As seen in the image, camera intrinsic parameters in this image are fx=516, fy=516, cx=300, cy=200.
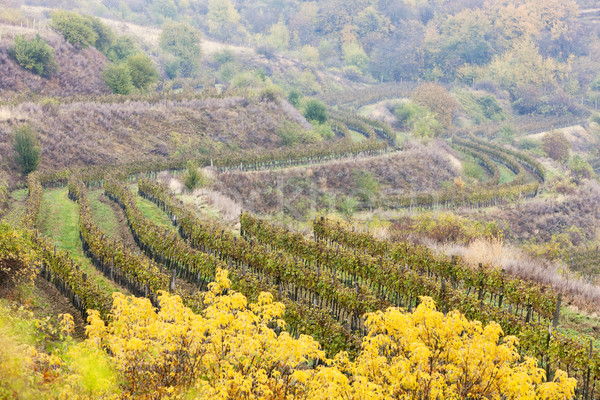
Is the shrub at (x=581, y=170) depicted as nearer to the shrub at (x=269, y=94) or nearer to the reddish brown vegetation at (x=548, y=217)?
the reddish brown vegetation at (x=548, y=217)

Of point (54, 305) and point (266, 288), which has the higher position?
point (266, 288)

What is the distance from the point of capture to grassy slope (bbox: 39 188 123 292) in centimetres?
2195

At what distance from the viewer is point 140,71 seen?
6719 cm

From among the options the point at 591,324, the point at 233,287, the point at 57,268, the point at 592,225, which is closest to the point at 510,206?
the point at 592,225

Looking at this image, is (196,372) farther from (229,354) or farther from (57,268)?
(57,268)

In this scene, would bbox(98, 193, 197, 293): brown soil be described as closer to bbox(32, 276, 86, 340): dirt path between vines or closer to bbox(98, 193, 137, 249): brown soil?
bbox(98, 193, 137, 249): brown soil

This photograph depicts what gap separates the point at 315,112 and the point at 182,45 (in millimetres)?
41101

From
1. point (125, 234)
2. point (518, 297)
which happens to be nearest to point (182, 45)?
point (125, 234)

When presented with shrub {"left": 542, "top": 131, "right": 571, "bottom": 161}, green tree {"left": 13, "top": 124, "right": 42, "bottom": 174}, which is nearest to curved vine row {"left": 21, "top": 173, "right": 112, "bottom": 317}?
green tree {"left": 13, "top": 124, "right": 42, "bottom": 174}

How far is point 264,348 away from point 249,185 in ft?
115

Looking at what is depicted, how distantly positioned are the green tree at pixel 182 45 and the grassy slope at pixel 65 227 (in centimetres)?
6451

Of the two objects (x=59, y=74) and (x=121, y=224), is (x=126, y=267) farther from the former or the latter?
(x=59, y=74)

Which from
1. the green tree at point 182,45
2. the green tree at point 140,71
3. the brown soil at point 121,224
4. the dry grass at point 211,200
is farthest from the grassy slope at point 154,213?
the green tree at point 182,45

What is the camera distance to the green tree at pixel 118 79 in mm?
62875
